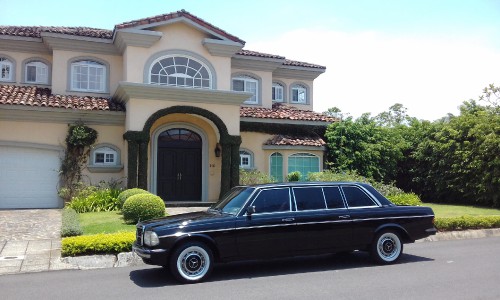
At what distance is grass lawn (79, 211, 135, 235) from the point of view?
1211cm

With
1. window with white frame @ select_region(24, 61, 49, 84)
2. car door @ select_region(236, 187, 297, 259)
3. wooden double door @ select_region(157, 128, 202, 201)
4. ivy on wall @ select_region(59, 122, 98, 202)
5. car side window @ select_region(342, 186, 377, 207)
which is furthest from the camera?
window with white frame @ select_region(24, 61, 49, 84)

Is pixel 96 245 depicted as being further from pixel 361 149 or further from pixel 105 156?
pixel 361 149

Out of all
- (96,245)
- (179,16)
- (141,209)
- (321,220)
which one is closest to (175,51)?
(179,16)

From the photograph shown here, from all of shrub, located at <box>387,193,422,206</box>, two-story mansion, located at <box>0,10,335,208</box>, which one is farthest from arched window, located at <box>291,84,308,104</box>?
shrub, located at <box>387,193,422,206</box>

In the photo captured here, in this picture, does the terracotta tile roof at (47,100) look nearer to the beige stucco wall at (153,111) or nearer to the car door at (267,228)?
the beige stucco wall at (153,111)

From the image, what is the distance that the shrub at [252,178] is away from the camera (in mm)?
19083

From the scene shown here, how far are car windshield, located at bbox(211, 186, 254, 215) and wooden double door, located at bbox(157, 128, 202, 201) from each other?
1009 cm

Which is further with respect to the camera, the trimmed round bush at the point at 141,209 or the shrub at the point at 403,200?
the shrub at the point at 403,200

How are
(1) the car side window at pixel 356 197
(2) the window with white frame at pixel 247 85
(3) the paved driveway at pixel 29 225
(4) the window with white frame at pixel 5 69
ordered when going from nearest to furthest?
(1) the car side window at pixel 356 197, (3) the paved driveway at pixel 29 225, (4) the window with white frame at pixel 5 69, (2) the window with white frame at pixel 247 85

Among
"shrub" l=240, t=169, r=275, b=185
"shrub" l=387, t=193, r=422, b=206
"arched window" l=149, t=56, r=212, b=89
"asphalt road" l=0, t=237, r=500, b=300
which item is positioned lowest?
"asphalt road" l=0, t=237, r=500, b=300

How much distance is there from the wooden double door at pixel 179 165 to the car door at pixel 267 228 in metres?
11.0

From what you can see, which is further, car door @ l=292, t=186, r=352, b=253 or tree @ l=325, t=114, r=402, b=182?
tree @ l=325, t=114, r=402, b=182

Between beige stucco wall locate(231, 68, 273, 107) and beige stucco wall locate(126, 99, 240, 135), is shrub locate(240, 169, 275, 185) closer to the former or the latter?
beige stucco wall locate(126, 99, 240, 135)

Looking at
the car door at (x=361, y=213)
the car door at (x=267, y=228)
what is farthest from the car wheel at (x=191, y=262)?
the car door at (x=361, y=213)
